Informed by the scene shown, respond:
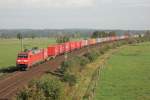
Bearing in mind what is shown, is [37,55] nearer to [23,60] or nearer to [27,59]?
[27,59]

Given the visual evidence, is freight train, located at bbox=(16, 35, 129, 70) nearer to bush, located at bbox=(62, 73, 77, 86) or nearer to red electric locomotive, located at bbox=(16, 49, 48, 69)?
red electric locomotive, located at bbox=(16, 49, 48, 69)

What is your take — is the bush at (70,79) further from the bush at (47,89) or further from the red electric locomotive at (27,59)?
the bush at (47,89)

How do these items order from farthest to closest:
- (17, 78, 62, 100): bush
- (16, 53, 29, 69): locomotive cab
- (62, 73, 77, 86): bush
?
(16, 53, 29, 69): locomotive cab → (62, 73, 77, 86): bush → (17, 78, 62, 100): bush

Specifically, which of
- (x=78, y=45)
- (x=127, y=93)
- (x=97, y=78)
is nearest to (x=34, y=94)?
(x=127, y=93)

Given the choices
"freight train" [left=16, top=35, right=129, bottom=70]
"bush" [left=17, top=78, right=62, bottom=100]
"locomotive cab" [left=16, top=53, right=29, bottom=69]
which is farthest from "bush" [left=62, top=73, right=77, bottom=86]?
"bush" [left=17, top=78, right=62, bottom=100]

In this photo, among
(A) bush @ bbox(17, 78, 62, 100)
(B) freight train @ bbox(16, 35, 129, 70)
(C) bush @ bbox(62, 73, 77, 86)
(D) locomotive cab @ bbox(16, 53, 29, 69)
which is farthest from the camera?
(B) freight train @ bbox(16, 35, 129, 70)

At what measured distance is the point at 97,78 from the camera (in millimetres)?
47188

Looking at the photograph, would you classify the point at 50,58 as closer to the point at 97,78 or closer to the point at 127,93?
the point at 97,78

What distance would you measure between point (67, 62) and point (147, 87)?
14344 millimetres

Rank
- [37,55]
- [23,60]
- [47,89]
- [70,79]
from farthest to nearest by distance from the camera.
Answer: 1. [37,55]
2. [23,60]
3. [70,79]
4. [47,89]

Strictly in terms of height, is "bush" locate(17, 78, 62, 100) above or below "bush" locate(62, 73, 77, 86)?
above

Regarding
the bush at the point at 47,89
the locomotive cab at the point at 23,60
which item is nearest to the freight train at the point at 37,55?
the locomotive cab at the point at 23,60

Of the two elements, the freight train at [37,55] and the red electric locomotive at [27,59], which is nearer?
the red electric locomotive at [27,59]

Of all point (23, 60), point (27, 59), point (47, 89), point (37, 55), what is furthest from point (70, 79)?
point (37, 55)
